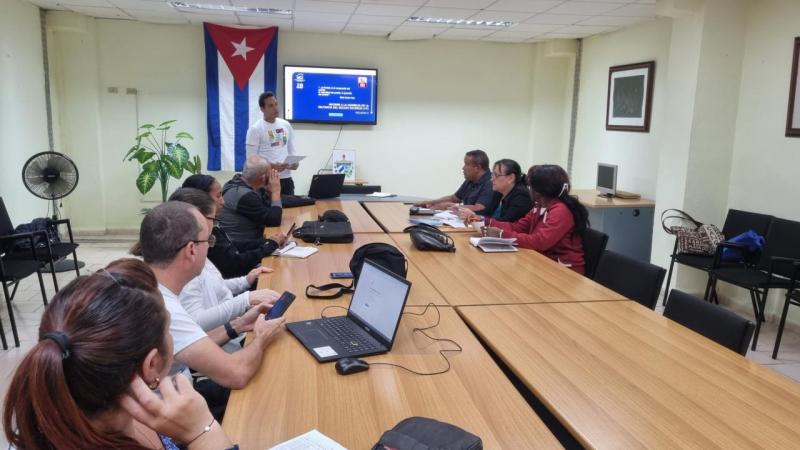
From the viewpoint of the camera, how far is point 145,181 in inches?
241

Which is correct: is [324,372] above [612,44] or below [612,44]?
below

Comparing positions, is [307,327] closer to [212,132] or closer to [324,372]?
[324,372]

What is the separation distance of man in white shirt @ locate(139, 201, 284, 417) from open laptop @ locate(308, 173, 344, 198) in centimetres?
299

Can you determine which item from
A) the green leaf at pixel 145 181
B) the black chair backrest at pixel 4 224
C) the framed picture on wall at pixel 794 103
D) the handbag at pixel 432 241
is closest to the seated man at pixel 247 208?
the handbag at pixel 432 241

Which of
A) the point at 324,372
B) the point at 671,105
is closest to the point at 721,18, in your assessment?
the point at 671,105

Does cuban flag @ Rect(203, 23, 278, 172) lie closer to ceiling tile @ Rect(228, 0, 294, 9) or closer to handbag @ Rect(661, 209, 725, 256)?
ceiling tile @ Rect(228, 0, 294, 9)

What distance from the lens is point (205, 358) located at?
61.6 inches

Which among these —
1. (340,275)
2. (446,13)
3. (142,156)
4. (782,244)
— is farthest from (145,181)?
(782,244)

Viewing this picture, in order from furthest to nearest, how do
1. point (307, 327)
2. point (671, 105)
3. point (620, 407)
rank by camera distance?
1. point (671, 105)
2. point (307, 327)
3. point (620, 407)

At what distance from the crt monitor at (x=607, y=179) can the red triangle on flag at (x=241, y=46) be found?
403 cm

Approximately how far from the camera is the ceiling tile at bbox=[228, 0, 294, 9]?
509 cm

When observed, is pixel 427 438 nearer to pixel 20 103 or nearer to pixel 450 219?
pixel 450 219

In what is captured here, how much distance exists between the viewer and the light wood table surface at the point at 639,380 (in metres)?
1.37

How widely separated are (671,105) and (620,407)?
4013 mm
